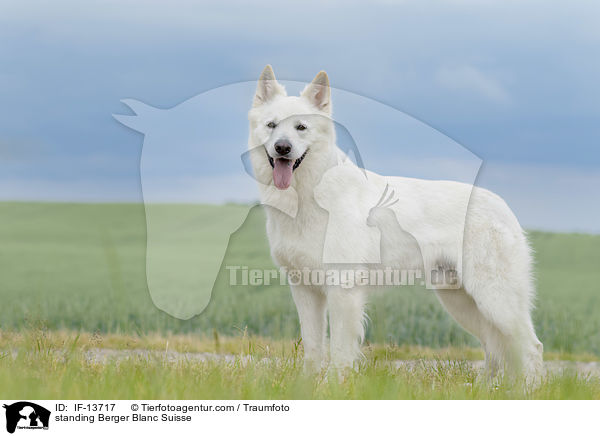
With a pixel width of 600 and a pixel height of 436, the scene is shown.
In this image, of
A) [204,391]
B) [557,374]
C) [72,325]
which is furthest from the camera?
[72,325]

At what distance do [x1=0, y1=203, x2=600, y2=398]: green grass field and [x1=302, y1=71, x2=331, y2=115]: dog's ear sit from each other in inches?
41.6

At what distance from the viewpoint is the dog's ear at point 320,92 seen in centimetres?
410

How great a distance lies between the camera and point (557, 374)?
4.28 m

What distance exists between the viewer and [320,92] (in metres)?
4.14

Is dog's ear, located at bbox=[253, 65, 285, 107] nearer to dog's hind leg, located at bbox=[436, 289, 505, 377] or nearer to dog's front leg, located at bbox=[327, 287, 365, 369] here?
dog's front leg, located at bbox=[327, 287, 365, 369]

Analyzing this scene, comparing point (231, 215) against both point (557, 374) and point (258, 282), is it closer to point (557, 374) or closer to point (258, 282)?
point (258, 282)

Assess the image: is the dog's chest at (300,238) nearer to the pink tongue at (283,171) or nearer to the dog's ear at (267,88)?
the pink tongue at (283,171)

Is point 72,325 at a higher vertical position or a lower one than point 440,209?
lower

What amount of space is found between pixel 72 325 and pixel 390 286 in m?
4.99

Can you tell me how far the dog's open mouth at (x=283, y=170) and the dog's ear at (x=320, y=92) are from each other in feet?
1.26

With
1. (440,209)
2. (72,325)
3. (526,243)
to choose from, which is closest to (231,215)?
(440,209)
